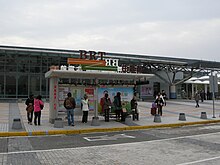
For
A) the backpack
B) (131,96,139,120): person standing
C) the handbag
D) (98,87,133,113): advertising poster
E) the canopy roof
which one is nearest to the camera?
the backpack

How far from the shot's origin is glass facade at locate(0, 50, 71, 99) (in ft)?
105

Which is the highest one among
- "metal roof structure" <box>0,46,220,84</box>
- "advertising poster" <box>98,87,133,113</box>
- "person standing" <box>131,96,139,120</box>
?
"metal roof structure" <box>0,46,220,84</box>

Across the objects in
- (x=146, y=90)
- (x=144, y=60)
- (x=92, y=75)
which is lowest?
(x=146, y=90)

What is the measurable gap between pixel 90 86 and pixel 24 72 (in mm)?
19233

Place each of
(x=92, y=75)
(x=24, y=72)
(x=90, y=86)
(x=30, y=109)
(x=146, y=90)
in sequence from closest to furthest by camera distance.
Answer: (x=30, y=109), (x=92, y=75), (x=90, y=86), (x=24, y=72), (x=146, y=90)

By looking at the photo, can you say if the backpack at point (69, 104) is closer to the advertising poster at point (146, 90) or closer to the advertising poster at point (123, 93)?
the advertising poster at point (123, 93)

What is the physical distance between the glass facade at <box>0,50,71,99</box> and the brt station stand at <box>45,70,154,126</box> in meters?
16.8

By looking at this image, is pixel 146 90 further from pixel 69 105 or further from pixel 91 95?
pixel 69 105

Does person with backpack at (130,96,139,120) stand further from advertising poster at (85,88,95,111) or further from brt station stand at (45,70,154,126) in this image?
advertising poster at (85,88,95,111)

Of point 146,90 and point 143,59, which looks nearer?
point 143,59

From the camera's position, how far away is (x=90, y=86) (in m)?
16.3

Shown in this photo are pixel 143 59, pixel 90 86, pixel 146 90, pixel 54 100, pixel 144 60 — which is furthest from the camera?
pixel 146 90

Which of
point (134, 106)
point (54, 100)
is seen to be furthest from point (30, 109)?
point (134, 106)

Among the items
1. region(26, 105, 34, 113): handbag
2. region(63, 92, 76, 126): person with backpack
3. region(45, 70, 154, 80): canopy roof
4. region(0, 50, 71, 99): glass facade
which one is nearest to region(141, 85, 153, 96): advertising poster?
region(0, 50, 71, 99): glass facade
